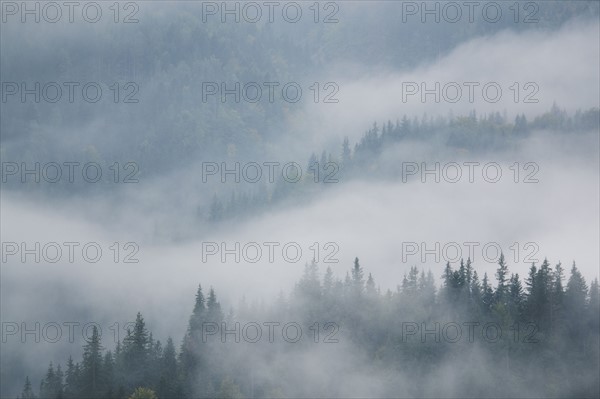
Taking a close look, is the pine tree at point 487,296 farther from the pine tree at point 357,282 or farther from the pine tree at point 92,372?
the pine tree at point 92,372

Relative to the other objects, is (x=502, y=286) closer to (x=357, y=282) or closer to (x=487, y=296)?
(x=487, y=296)

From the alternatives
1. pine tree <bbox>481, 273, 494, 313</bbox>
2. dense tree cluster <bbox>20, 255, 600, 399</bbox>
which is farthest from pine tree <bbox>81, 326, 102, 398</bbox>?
pine tree <bbox>481, 273, 494, 313</bbox>

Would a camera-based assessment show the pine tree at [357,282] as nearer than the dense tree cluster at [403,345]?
No

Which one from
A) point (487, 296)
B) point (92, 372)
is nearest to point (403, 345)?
point (487, 296)

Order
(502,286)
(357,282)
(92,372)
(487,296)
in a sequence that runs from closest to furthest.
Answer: (92,372) < (487,296) < (502,286) < (357,282)

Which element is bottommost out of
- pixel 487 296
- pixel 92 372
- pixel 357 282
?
pixel 92 372

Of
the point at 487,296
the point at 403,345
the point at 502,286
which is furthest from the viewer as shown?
the point at 502,286

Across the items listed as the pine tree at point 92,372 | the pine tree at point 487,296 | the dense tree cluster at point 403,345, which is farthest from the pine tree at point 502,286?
the pine tree at point 92,372

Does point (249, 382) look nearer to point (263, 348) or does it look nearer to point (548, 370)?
point (263, 348)

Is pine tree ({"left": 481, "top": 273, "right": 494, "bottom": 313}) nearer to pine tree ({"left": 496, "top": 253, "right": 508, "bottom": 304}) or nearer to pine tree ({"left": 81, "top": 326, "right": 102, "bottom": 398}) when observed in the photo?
pine tree ({"left": 496, "top": 253, "right": 508, "bottom": 304})
